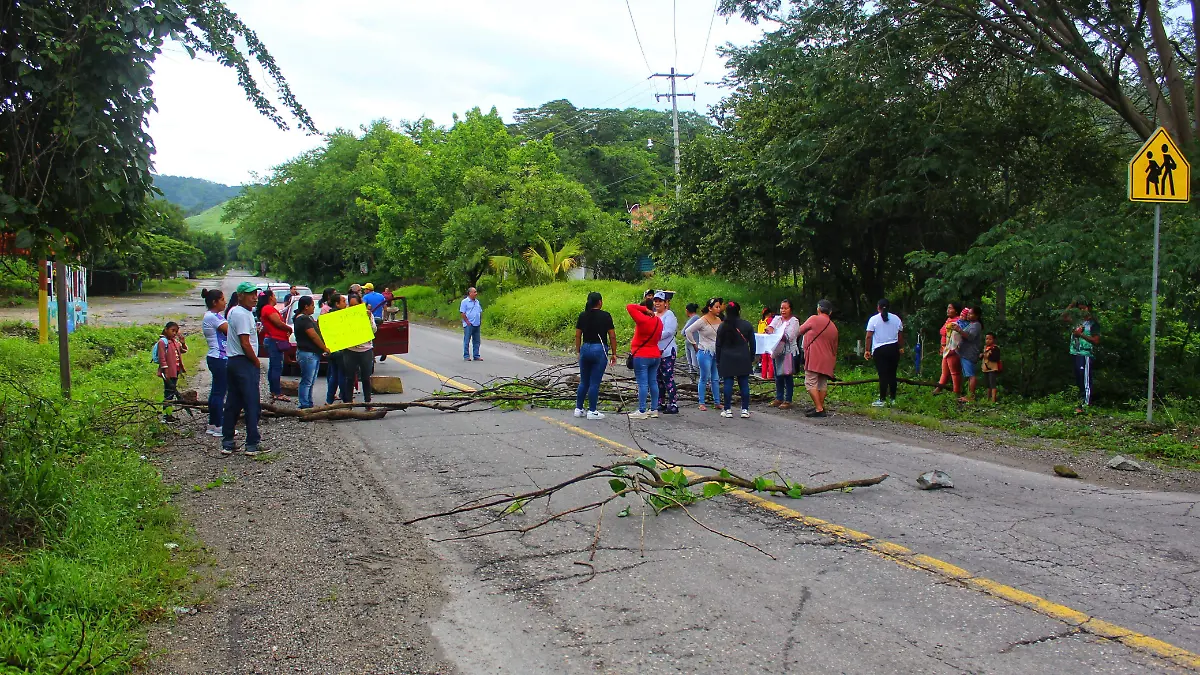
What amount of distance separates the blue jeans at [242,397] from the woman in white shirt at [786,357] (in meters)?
7.47

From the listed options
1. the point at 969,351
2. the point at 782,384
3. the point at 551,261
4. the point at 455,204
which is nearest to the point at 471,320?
the point at 782,384

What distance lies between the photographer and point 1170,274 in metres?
10.8

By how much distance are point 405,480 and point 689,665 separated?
15.3ft

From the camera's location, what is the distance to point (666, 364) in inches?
507

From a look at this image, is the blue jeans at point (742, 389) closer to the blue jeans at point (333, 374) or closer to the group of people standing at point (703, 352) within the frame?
the group of people standing at point (703, 352)

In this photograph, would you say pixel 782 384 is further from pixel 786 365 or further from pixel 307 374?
pixel 307 374

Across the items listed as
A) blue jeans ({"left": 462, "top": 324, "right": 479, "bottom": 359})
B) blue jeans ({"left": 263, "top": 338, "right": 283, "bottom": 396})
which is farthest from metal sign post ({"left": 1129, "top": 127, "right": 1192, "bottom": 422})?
blue jeans ({"left": 462, "top": 324, "right": 479, "bottom": 359})

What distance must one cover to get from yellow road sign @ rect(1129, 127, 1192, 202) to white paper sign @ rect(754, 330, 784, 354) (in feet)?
16.4

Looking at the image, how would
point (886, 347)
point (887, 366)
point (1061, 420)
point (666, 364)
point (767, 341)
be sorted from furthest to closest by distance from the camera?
point (767, 341) < point (887, 366) < point (886, 347) < point (666, 364) < point (1061, 420)

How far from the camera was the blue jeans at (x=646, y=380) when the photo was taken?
1206 cm

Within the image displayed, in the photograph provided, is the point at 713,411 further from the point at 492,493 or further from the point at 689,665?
Answer: the point at 689,665

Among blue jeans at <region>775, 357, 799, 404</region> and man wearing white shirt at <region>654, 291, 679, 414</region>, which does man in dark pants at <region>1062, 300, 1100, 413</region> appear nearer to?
blue jeans at <region>775, 357, 799, 404</region>

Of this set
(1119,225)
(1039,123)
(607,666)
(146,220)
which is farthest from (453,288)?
(607,666)

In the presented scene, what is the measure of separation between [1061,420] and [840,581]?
26.0 ft
